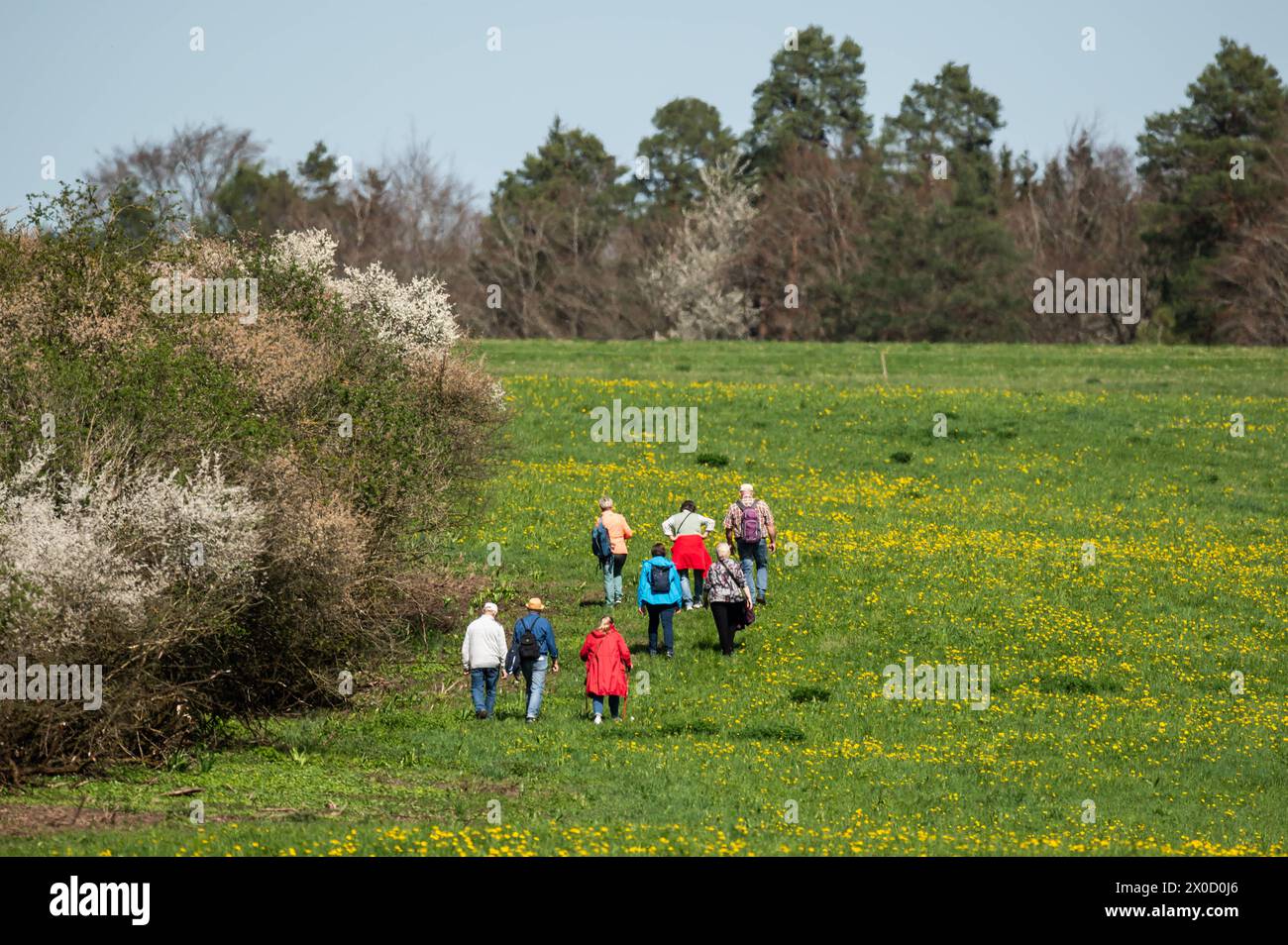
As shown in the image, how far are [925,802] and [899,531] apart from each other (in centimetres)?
1552

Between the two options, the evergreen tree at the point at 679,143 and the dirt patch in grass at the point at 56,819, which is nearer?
the dirt patch in grass at the point at 56,819

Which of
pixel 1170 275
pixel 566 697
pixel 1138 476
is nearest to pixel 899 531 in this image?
pixel 1138 476

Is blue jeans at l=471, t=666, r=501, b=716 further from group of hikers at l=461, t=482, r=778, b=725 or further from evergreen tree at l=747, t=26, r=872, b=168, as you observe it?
evergreen tree at l=747, t=26, r=872, b=168

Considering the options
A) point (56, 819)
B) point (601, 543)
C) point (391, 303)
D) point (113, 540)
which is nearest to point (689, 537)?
point (601, 543)

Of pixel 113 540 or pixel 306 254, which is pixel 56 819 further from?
pixel 306 254

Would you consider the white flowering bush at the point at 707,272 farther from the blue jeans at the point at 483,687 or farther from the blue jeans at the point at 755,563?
the blue jeans at the point at 483,687

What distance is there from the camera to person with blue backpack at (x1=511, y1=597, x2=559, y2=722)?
2275 centimetres

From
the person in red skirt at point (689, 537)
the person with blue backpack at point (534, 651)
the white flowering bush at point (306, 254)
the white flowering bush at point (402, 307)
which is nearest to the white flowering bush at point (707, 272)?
the white flowering bush at point (402, 307)

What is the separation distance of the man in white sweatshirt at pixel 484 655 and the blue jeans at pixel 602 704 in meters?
1.40

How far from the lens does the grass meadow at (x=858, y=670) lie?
17.9 metres

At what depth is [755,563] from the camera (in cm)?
2934

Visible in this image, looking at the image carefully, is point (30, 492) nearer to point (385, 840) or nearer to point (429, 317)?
point (385, 840)

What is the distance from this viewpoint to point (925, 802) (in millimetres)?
19375

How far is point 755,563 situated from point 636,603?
223 centimetres
